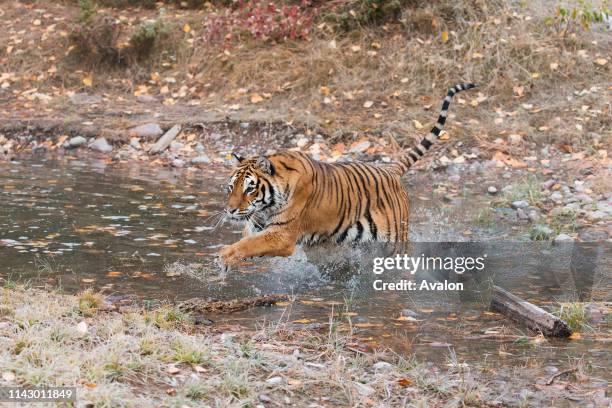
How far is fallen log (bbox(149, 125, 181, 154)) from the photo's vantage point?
1110 cm

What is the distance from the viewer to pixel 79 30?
43.4 feet

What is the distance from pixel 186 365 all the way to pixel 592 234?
4799mm

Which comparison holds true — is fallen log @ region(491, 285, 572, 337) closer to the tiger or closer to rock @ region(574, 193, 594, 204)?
the tiger

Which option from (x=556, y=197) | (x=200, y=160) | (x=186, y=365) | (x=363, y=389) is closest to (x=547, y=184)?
(x=556, y=197)

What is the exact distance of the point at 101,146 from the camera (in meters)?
11.2

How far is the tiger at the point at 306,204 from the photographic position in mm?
6492

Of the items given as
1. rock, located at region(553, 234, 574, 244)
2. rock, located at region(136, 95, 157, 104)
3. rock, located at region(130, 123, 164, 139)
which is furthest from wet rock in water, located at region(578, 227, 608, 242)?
rock, located at region(136, 95, 157, 104)

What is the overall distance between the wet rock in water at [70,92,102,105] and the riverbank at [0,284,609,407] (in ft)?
24.5

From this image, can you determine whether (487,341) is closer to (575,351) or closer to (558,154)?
(575,351)

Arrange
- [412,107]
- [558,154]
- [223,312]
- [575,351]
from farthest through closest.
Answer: [412,107] < [558,154] < [223,312] < [575,351]

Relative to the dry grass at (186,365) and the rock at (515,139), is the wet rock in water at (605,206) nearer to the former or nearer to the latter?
the rock at (515,139)

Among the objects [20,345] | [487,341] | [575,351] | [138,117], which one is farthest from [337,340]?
[138,117]

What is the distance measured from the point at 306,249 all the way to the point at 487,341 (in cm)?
212

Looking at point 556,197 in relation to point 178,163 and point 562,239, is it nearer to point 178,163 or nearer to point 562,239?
point 562,239
